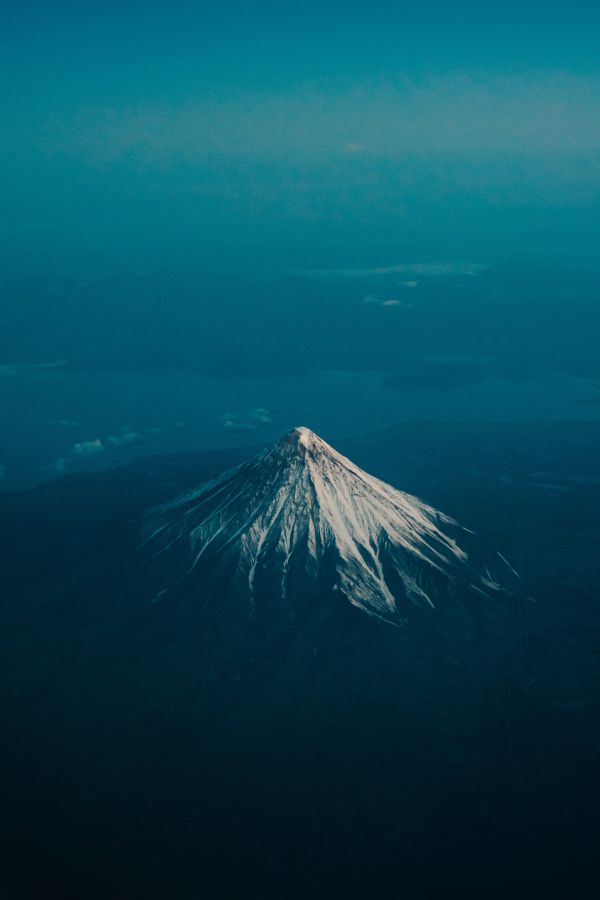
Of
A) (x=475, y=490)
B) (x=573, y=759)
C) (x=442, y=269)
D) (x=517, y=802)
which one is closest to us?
(x=517, y=802)

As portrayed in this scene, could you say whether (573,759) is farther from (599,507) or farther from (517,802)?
(599,507)

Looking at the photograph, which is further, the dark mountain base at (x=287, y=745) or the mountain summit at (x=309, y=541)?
the mountain summit at (x=309, y=541)

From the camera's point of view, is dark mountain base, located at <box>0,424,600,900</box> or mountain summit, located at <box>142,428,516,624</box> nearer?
dark mountain base, located at <box>0,424,600,900</box>

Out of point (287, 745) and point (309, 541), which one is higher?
point (309, 541)

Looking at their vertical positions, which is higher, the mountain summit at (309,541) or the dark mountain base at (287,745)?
the mountain summit at (309,541)

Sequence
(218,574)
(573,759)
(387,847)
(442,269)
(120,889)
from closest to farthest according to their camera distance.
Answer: (120,889) → (387,847) → (573,759) → (218,574) → (442,269)

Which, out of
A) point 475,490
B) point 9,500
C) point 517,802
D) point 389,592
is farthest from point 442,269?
point 517,802

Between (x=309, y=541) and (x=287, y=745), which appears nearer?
(x=287, y=745)

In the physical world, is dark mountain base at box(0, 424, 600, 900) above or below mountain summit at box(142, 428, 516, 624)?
below
